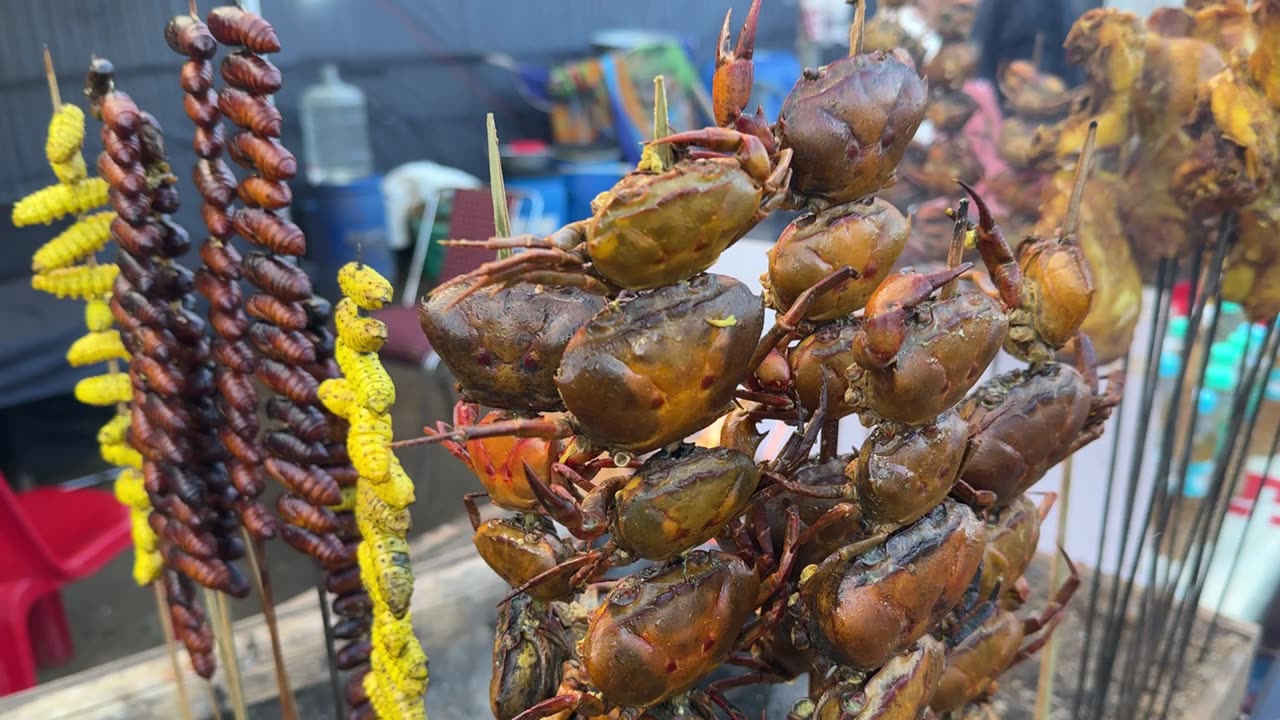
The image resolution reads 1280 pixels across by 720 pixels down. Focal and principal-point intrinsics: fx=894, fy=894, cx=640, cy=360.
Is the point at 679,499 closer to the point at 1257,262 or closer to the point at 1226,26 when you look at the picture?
the point at 1257,262

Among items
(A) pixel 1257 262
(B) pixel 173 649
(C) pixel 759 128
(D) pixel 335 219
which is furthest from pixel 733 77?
(D) pixel 335 219

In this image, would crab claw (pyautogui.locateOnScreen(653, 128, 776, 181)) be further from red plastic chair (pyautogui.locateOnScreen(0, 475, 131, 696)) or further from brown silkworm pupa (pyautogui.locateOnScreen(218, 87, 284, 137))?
red plastic chair (pyautogui.locateOnScreen(0, 475, 131, 696))

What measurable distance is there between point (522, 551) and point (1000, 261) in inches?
17.2

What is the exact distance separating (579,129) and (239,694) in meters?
4.07

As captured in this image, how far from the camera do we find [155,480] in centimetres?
105

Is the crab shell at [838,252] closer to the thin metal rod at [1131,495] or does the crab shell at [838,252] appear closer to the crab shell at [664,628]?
the crab shell at [664,628]

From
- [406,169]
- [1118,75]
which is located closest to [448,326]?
[1118,75]

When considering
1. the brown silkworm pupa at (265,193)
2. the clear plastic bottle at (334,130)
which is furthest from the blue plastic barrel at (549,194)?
the brown silkworm pupa at (265,193)

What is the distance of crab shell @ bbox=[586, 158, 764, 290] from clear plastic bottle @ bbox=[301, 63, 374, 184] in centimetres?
390

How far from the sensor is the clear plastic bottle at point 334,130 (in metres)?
4.22

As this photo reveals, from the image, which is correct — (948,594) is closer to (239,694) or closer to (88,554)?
(239,694)

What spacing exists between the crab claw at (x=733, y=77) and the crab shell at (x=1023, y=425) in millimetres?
312

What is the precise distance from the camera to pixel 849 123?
23.5 inches

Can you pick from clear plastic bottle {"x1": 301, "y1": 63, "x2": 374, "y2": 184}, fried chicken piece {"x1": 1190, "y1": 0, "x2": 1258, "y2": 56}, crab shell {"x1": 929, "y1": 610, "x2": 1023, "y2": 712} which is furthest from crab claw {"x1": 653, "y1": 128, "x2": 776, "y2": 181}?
clear plastic bottle {"x1": 301, "y1": 63, "x2": 374, "y2": 184}
